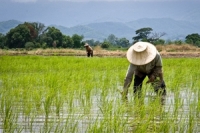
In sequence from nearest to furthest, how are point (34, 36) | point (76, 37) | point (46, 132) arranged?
point (46, 132) < point (76, 37) < point (34, 36)

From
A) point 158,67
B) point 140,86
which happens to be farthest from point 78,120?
point 140,86

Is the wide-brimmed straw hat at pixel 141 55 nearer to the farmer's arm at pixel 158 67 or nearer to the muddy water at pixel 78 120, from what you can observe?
the farmer's arm at pixel 158 67

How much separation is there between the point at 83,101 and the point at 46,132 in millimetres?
1606

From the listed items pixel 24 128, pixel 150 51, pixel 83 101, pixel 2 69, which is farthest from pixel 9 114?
pixel 2 69

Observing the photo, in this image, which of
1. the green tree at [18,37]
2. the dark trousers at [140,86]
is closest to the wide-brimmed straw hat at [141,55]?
the dark trousers at [140,86]

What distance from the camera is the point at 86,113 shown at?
3.93 meters

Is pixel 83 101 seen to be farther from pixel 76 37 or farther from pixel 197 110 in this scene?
pixel 76 37

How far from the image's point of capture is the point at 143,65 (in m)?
4.48

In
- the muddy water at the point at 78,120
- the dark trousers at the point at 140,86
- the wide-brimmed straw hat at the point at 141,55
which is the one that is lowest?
the muddy water at the point at 78,120

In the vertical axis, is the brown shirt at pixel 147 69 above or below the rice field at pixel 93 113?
above

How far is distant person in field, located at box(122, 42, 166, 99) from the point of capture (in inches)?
170

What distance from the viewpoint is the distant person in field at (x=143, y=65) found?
4.32 meters

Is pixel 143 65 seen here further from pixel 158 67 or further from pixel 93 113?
pixel 93 113

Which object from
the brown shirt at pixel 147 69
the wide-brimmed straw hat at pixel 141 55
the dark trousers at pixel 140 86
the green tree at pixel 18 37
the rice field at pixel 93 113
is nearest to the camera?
the rice field at pixel 93 113
